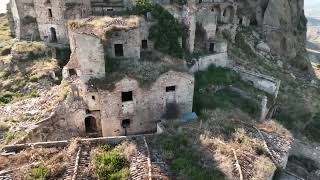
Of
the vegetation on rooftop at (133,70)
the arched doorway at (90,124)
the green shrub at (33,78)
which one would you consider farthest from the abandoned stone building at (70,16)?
the arched doorway at (90,124)

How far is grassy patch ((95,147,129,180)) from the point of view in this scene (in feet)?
56.3

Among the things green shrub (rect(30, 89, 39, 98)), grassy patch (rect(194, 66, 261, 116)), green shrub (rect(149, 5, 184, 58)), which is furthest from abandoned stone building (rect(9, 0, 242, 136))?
green shrub (rect(30, 89, 39, 98))

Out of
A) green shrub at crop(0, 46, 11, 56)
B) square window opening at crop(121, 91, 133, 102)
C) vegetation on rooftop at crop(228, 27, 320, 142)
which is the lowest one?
vegetation on rooftop at crop(228, 27, 320, 142)

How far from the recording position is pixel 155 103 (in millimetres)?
22922

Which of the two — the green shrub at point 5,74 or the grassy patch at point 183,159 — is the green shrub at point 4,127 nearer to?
the green shrub at point 5,74

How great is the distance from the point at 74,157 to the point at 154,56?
28.8 ft

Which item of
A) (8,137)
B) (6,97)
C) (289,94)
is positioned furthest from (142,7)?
(289,94)

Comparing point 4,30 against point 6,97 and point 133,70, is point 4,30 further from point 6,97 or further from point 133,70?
point 133,70

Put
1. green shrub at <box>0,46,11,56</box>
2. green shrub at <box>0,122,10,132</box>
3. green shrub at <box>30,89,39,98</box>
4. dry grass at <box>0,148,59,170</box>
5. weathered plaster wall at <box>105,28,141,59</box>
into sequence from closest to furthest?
dry grass at <box>0,148,59,170</box> → weathered plaster wall at <box>105,28,141,59</box> → green shrub at <box>0,122,10,132</box> → green shrub at <box>30,89,39,98</box> → green shrub at <box>0,46,11,56</box>

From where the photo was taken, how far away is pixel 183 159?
18.1 metres

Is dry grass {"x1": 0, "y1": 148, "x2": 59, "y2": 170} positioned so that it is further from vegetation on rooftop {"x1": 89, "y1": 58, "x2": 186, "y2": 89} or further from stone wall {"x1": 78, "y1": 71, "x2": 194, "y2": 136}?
vegetation on rooftop {"x1": 89, "y1": 58, "x2": 186, "y2": 89}

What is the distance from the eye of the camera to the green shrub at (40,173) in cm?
1672

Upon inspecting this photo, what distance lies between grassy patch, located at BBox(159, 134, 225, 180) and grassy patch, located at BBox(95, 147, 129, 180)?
2.21m

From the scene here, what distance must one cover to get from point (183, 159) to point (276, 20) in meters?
31.3
